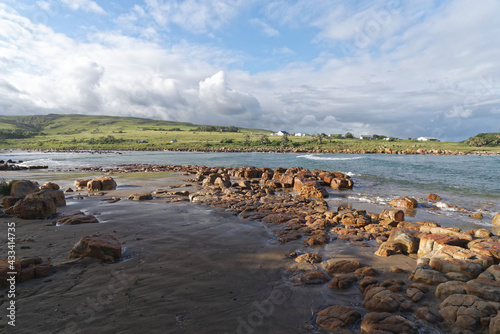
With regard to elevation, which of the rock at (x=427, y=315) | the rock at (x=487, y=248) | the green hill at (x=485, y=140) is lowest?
the rock at (x=427, y=315)

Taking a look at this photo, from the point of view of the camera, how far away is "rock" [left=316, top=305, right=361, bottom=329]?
5074 mm

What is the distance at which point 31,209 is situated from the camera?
11.6 m

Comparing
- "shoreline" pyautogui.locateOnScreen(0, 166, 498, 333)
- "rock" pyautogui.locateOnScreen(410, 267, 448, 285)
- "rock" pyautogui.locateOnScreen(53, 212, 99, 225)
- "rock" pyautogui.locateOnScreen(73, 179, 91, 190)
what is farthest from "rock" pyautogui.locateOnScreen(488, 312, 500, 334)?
"rock" pyautogui.locateOnScreen(73, 179, 91, 190)

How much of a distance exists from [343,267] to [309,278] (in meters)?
1.28

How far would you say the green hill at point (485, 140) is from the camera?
10444cm

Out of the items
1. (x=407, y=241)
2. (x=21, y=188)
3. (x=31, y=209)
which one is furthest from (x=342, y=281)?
(x=21, y=188)

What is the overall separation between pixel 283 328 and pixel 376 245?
613 cm

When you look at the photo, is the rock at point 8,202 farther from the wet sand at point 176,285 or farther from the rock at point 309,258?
the rock at point 309,258

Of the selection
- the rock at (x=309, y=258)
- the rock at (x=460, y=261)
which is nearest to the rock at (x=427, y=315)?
the rock at (x=460, y=261)

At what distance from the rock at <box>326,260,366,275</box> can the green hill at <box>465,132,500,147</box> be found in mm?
→ 136888

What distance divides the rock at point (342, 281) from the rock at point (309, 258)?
47.7 inches

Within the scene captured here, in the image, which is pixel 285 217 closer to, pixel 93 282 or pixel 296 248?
pixel 296 248

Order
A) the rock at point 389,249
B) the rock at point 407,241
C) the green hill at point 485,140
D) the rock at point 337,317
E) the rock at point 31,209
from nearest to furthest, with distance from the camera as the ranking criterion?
the rock at point 337,317 < the rock at point 389,249 < the rock at point 407,241 < the rock at point 31,209 < the green hill at point 485,140

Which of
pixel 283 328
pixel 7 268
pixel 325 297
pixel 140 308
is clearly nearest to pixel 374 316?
pixel 325 297
